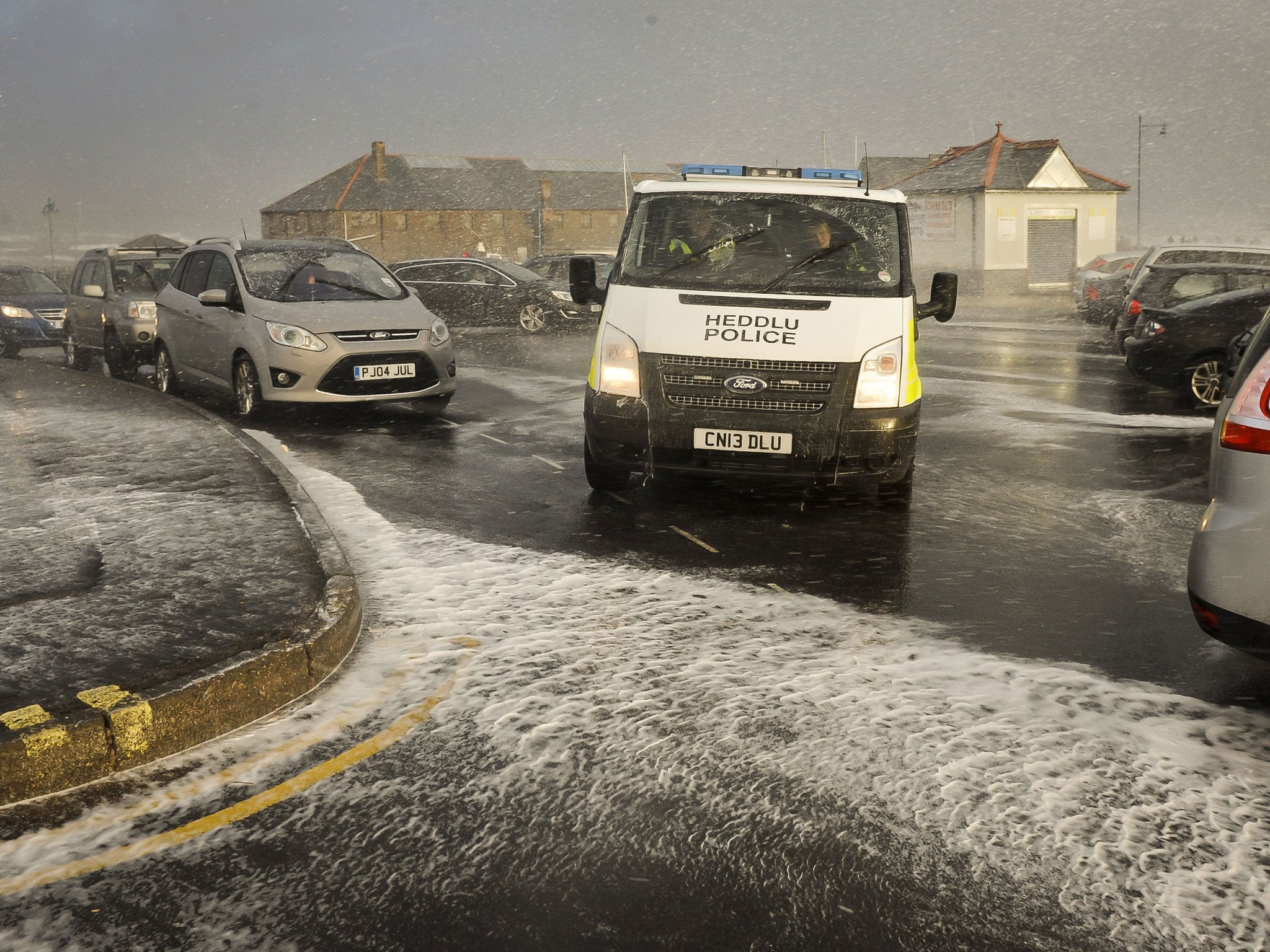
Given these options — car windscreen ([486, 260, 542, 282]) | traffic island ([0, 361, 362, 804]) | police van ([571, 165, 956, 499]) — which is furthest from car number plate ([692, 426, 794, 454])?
car windscreen ([486, 260, 542, 282])

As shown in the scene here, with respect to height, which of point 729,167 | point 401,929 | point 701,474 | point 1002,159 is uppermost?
point 1002,159

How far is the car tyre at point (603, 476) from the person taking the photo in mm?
7879

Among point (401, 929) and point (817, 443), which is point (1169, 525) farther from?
point (401, 929)

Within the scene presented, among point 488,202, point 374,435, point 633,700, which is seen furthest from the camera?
point 488,202

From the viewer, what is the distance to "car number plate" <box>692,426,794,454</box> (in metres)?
7.02

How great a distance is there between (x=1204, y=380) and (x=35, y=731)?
12607 millimetres

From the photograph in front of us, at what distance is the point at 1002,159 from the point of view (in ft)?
153

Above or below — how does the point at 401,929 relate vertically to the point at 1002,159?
below

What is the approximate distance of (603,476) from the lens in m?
8.01

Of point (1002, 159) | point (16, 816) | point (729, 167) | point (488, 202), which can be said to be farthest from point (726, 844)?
point (488, 202)

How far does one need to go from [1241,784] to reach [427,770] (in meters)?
2.47

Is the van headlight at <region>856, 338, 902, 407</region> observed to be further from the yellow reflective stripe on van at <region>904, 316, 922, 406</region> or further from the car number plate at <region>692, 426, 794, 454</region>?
the car number plate at <region>692, 426, 794, 454</region>

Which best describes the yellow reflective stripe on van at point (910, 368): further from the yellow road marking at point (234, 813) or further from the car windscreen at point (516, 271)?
the car windscreen at point (516, 271)

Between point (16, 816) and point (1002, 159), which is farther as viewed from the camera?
point (1002, 159)
